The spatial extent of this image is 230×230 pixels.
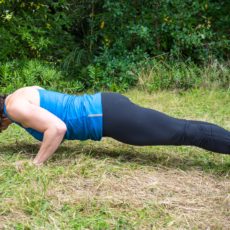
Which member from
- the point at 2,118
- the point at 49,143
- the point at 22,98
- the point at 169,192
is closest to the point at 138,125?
the point at 169,192

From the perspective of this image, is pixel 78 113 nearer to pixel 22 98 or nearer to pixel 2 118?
pixel 22 98

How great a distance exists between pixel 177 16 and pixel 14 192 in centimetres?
547

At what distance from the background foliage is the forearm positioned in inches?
150

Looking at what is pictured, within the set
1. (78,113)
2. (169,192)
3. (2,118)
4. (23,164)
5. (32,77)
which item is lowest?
(32,77)

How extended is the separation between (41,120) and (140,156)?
103cm

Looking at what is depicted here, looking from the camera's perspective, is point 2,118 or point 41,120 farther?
point 2,118

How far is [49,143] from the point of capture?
3580 millimetres

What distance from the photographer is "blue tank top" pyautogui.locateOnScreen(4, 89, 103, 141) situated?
365cm

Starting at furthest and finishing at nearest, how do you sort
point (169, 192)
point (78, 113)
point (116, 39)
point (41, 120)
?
point (116, 39) → point (78, 113) → point (41, 120) → point (169, 192)

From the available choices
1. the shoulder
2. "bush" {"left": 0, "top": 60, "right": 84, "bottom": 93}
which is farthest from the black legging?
"bush" {"left": 0, "top": 60, "right": 84, "bottom": 93}

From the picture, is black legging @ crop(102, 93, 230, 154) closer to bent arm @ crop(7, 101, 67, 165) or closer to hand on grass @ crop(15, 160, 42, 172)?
bent arm @ crop(7, 101, 67, 165)

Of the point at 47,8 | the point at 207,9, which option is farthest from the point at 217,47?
the point at 47,8

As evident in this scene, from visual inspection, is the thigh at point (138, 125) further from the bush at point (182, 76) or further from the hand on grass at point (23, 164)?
the bush at point (182, 76)

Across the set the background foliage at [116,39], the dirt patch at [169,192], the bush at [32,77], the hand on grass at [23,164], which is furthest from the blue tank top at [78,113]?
the background foliage at [116,39]
